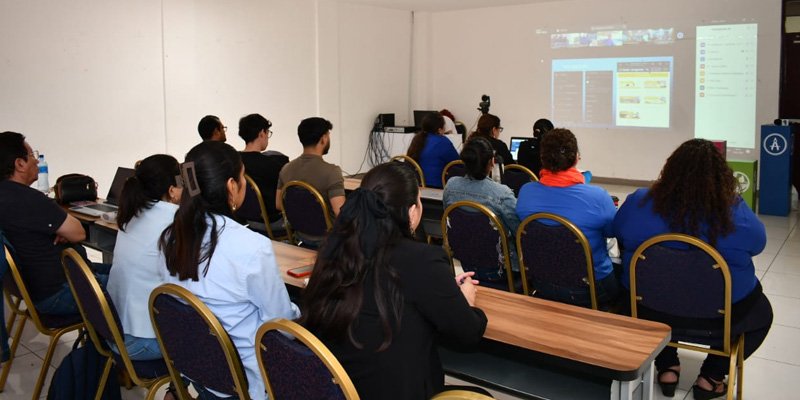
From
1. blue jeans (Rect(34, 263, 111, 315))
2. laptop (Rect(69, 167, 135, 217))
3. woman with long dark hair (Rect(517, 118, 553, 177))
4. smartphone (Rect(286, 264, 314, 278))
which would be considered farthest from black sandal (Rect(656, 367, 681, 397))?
laptop (Rect(69, 167, 135, 217))

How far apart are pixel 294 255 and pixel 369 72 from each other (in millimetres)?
7637

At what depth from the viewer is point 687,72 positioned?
338 inches

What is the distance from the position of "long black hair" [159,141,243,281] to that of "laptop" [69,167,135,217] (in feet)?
6.53

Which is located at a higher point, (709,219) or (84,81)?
(84,81)

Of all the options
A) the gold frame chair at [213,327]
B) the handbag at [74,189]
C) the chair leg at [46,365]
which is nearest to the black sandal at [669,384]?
the gold frame chair at [213,327]

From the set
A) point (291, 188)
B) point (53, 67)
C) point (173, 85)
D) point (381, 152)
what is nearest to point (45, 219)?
point (291, 188)

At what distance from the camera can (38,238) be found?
2.94 meters

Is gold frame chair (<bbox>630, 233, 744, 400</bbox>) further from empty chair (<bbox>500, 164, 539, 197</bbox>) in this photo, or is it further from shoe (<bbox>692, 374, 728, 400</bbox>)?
empty chair (<bbox>500, 164, 539, 197</bbox>)

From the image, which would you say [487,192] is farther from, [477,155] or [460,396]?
[460,396]

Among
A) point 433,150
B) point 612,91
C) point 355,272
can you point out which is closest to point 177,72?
point 433,150

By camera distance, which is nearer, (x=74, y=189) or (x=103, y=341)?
(x=103, y=341)

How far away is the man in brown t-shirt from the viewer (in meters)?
4.15

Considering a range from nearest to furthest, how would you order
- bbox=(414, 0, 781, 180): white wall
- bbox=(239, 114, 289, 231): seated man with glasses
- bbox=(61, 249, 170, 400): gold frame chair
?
bbox=(61, 249, 170, 400): gold frame chair
bbox=(239, 114, 289, 231): seated man with glasses
bbox=(414, 0, 781, 180): white wall

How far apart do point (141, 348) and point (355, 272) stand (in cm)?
116
